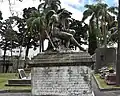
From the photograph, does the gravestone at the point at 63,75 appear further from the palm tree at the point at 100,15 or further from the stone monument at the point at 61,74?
the palm tree at the point at 100,15

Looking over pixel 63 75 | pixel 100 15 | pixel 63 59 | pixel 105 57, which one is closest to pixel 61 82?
pixel 63 75

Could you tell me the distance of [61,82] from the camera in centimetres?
1148

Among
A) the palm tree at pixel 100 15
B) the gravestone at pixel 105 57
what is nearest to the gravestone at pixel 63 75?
the gravestone at pixel 105 57

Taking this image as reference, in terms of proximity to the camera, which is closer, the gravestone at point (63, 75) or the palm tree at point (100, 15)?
the gravestone at point (63, 75)

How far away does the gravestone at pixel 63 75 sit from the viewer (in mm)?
11422

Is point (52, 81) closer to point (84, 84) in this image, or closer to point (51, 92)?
point (51, 92)

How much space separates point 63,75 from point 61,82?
0.27m

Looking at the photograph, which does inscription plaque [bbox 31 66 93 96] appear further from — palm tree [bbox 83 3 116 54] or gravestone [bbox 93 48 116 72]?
palm tree [bbox 83 3 116 54]

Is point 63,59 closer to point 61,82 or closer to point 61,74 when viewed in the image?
point 61,74

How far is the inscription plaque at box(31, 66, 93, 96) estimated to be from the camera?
11422mm

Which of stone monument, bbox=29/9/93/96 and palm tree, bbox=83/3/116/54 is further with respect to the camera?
palm tree, bbox=83/3/116/54

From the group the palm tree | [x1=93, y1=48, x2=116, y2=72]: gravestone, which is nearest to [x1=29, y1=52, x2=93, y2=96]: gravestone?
[x1=93, y1=48, x2=116, y2=72]: gravestone

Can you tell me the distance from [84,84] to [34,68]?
6.60ft

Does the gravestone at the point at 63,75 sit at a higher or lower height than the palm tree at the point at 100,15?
lower
